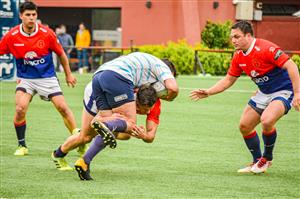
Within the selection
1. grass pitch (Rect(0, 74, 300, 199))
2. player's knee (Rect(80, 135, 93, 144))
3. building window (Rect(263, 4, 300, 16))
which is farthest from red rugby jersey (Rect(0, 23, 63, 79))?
building window (Rect(263, 4, 300, 16))

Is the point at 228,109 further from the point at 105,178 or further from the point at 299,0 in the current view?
the point at 299,0

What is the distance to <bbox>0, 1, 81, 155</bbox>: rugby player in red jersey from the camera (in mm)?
11945

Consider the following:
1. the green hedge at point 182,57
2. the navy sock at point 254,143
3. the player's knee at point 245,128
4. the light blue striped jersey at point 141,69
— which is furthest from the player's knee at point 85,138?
the green hedge at point 182,57

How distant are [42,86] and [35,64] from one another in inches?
12.2

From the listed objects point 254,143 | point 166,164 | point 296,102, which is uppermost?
point 296,102

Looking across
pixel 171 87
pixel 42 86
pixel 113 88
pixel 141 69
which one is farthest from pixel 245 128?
pixel 42 86

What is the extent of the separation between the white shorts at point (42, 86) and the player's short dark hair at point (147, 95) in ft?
9.24

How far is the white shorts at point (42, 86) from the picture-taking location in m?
12.0

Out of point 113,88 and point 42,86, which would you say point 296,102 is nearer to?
point 113,88

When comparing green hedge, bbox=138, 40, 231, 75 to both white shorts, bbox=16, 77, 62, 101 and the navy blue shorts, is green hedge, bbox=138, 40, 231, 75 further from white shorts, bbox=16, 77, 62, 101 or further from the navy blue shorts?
the navy blue shorts

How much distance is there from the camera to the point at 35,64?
476 inches

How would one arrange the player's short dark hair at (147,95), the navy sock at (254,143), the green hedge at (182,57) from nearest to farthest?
1. the player's short dark hair at (147,95)
2. the navy sock at (254,143)
3. the green hedge at (182,57)

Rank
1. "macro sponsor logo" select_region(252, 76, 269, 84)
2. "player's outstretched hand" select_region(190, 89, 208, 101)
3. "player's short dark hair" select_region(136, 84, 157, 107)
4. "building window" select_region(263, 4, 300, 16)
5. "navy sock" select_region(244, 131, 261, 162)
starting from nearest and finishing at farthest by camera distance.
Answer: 1. "player's short dark hair" select_region(136, 84, 157, 107)
2. "macro sponsor logo" select_region(252, 76, 269, 84)
3. "player's outstretched hand" select_region(190, 89, 208, 101)
4. "navy sock" select_region(244, 131, 261, 162)
5. "building window" select_region(263, 4, 300, 16)

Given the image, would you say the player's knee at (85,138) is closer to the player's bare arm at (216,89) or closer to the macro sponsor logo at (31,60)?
the player's bare arm at (216,89)
